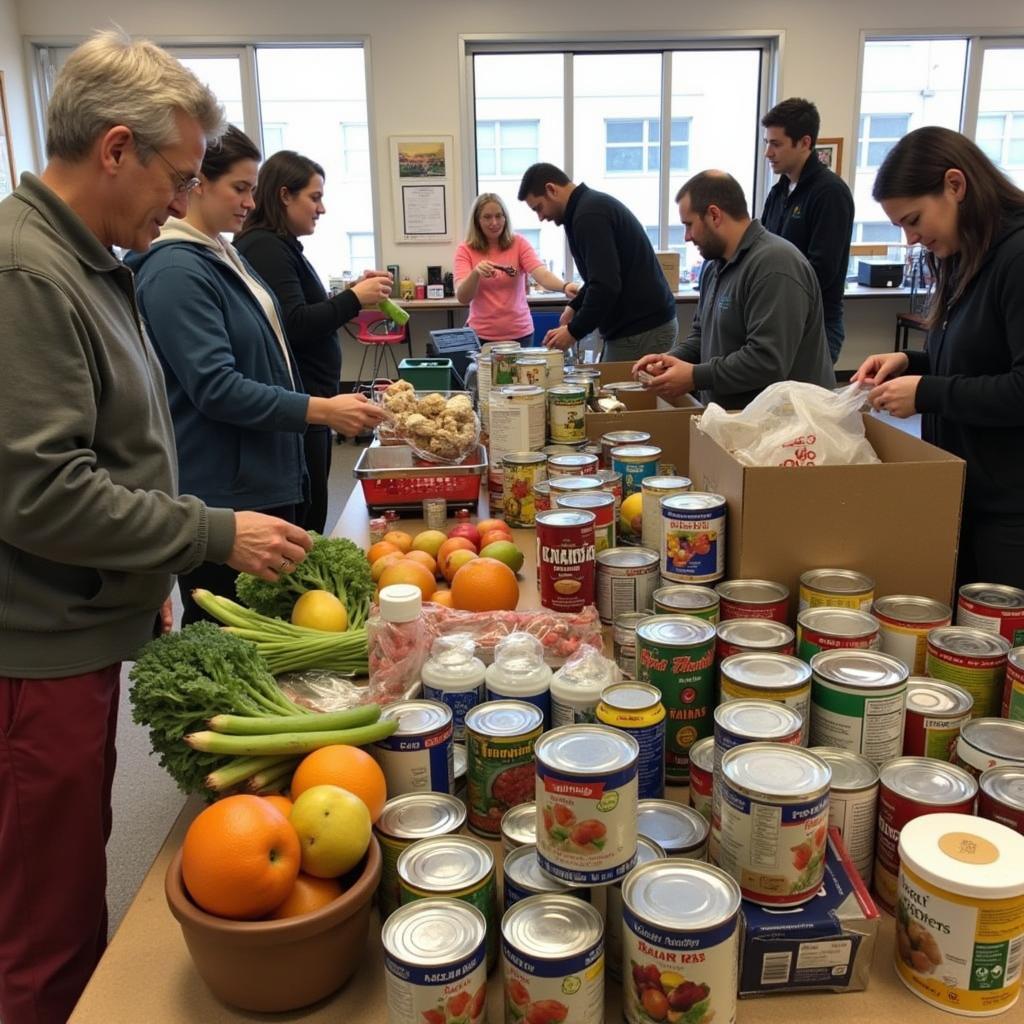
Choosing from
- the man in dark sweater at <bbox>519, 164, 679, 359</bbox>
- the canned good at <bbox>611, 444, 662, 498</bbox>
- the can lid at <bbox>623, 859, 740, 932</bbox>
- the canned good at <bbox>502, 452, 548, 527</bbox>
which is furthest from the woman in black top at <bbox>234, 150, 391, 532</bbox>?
the can lid at <bbox>623, 859, 740, 932</bbox>

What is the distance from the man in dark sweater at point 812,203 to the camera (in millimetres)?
4012

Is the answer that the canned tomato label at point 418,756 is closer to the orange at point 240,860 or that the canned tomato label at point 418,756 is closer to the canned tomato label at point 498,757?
the canned tomato label at point 498,757

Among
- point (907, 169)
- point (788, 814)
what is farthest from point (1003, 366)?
point (788, 814)

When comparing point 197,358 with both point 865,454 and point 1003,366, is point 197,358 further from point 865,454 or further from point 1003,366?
point 1003,366

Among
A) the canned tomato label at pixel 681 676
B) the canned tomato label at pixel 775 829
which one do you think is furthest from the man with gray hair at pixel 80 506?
the canned tomato label at pixel 775 829

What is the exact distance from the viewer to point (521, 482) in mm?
2041

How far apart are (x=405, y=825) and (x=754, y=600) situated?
1.87 feet

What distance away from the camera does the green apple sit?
88cm

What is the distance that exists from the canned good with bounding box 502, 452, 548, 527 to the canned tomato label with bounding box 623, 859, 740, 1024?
1289mm

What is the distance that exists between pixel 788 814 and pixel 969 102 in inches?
329

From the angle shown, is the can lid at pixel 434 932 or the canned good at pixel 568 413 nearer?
the can lid at pixel 434 932

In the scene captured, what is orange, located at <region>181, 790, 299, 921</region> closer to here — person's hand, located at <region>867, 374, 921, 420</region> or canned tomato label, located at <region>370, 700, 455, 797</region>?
canned tomato label, located at <region>370, 700, 455, 797</region>

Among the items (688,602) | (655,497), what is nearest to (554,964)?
(688,602)

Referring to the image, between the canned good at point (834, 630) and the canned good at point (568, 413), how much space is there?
41.6 inches
